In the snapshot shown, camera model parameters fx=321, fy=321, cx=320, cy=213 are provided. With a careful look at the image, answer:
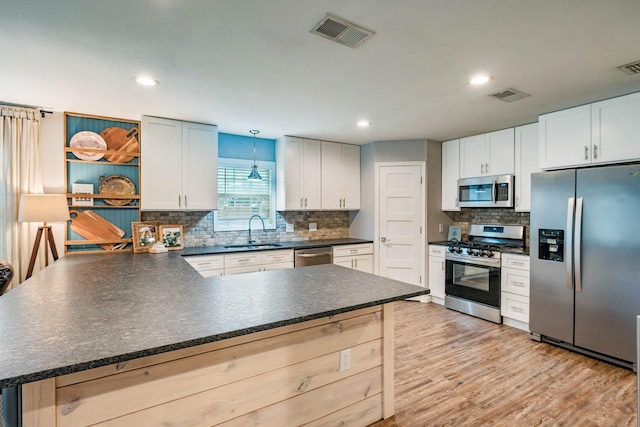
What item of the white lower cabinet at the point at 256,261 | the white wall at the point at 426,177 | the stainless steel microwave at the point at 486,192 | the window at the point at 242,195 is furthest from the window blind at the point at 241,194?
the stainless steel microwave at the point at 486,192

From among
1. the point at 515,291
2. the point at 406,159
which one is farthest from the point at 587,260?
the point at 406,159

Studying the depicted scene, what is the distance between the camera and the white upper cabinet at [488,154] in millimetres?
4043

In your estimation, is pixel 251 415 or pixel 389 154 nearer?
pixel 251 415

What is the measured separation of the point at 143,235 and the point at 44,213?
2.93 ft

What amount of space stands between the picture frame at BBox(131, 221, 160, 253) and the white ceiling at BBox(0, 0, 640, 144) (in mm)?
1225

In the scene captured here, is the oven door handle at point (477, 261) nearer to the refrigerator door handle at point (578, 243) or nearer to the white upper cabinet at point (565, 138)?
the refrigerator door handle at point (578, 243)

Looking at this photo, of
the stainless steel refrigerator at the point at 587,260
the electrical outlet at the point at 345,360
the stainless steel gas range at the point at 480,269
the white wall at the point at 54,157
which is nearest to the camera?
the electrical outlet at the point at 345,360

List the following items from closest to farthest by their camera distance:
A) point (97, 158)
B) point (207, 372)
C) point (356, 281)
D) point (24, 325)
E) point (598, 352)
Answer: point (24, 325) → point (207, 372) → point (356, 281) → point (598, 352) → point (97, 158)

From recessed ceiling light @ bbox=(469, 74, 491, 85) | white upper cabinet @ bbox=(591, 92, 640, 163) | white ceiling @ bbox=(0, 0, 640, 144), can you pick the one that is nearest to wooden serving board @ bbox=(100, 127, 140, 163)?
white ceiling @ bbox=(0, 0, 640, 144)

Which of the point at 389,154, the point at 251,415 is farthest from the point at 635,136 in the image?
the point at 251,415

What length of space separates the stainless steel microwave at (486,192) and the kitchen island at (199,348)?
2.71m

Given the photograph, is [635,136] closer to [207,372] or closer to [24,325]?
[207,372]

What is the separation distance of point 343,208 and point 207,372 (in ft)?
12.3

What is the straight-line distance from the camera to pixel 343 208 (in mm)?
5008
